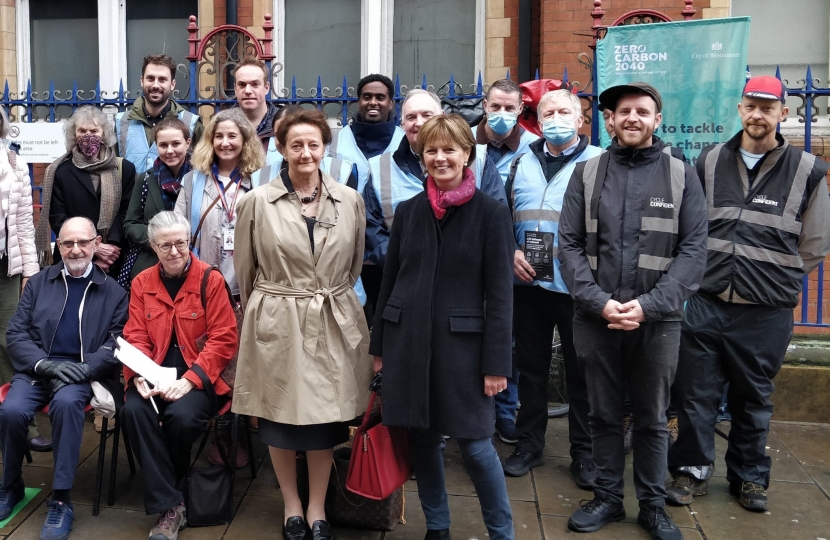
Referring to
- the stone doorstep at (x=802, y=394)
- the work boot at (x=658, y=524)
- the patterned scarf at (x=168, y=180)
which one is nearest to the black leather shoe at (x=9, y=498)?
the patterned scarf at (x=168, y=180)

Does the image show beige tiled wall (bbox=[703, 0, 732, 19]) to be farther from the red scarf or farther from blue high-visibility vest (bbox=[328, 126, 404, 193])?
the red scarf

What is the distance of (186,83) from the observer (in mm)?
8031

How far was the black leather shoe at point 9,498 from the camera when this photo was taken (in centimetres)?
397

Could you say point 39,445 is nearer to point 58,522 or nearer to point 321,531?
point 58,522

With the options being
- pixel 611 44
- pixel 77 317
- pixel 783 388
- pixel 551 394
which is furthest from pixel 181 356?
pixel 783 388

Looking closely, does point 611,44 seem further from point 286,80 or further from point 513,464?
point 286,80

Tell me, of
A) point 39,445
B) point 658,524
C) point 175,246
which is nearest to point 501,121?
point 175,246

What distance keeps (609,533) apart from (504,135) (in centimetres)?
221

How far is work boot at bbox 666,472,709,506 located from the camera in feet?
13.7

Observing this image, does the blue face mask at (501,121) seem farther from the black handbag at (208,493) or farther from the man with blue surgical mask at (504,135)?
the black handbag at (208,493)

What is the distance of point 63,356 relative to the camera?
4.18 metres

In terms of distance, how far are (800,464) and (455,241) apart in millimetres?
2859

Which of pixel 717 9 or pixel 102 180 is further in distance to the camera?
pixel 717 9

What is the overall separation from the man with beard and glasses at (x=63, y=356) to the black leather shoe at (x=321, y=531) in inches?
47.1
